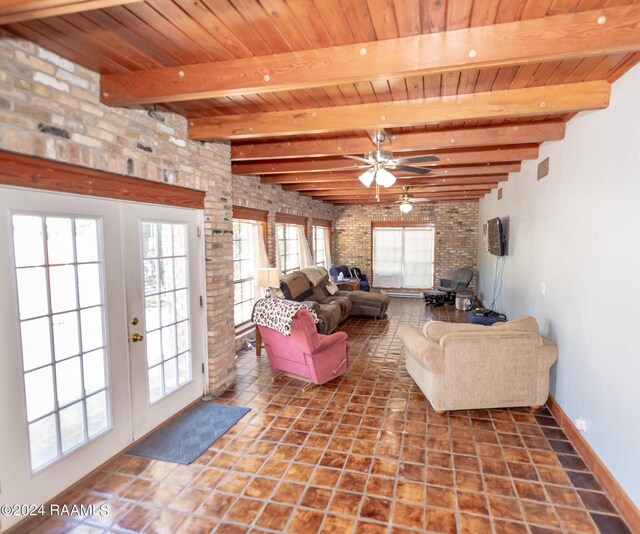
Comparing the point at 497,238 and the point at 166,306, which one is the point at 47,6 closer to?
the point at 166,306

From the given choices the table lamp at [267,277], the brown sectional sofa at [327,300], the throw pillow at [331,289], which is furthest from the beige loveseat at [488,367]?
the throw pillow at [331,289]

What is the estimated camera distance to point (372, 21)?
1940 millimetres

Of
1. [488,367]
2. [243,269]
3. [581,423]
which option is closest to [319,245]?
[243,269]

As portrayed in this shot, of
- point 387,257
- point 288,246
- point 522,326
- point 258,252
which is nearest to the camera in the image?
point 522,326

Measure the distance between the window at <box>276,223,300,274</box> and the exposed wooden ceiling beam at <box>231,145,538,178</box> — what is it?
217cm

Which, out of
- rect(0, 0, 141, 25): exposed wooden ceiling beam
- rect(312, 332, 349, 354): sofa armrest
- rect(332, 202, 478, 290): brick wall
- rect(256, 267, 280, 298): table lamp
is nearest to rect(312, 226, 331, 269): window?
rect(332, 202, 478, 290): brick wall

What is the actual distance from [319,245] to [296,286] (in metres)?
4.09

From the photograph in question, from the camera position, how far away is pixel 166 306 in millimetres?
3412

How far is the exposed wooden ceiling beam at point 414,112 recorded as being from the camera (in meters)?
2.70

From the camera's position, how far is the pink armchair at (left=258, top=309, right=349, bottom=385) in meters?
4.04

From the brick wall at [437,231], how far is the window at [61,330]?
8.66 m

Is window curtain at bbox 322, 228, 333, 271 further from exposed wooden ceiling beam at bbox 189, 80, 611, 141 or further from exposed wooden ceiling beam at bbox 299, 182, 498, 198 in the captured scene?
exposed wooden ceiling beam at bbox 189, 80, 611, 141

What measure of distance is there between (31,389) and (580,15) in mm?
3547

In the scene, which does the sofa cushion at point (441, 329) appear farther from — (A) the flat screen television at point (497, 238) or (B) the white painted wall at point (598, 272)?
(A) the flat screen television at point (497, 238)
